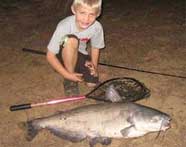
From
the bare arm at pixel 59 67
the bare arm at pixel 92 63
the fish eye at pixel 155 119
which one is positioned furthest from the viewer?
the bare arm at pixel 92 63

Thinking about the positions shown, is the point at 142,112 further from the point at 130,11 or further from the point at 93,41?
the point at 130,11

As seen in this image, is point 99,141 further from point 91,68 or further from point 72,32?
point 72,32

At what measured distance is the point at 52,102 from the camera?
11.4 ft

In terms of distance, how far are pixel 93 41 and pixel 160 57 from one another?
3.67 feet

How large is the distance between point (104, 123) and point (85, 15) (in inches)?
40.5

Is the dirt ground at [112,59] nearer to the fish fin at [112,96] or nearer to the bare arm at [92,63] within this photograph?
the bare arm at [92,63]

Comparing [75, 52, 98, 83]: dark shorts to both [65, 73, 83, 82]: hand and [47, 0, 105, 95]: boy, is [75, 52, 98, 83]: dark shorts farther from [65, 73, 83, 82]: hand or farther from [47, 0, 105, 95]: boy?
[65, 73, 83, 82]: hand

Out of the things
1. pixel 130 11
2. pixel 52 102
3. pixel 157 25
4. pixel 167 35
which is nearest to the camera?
pixel 52 102

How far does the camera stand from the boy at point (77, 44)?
3367mm

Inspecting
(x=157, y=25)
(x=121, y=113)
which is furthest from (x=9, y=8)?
(x=121, y=113)

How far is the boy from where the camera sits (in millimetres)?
3367

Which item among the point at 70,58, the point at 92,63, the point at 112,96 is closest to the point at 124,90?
the point at 112,96

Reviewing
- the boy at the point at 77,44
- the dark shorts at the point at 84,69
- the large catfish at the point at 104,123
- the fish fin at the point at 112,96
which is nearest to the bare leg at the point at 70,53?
the boy at the point at 77,44

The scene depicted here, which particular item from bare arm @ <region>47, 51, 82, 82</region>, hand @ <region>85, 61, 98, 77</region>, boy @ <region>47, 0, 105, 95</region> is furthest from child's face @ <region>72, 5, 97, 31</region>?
hand @ <region>85, 61, 98, 77</region>
